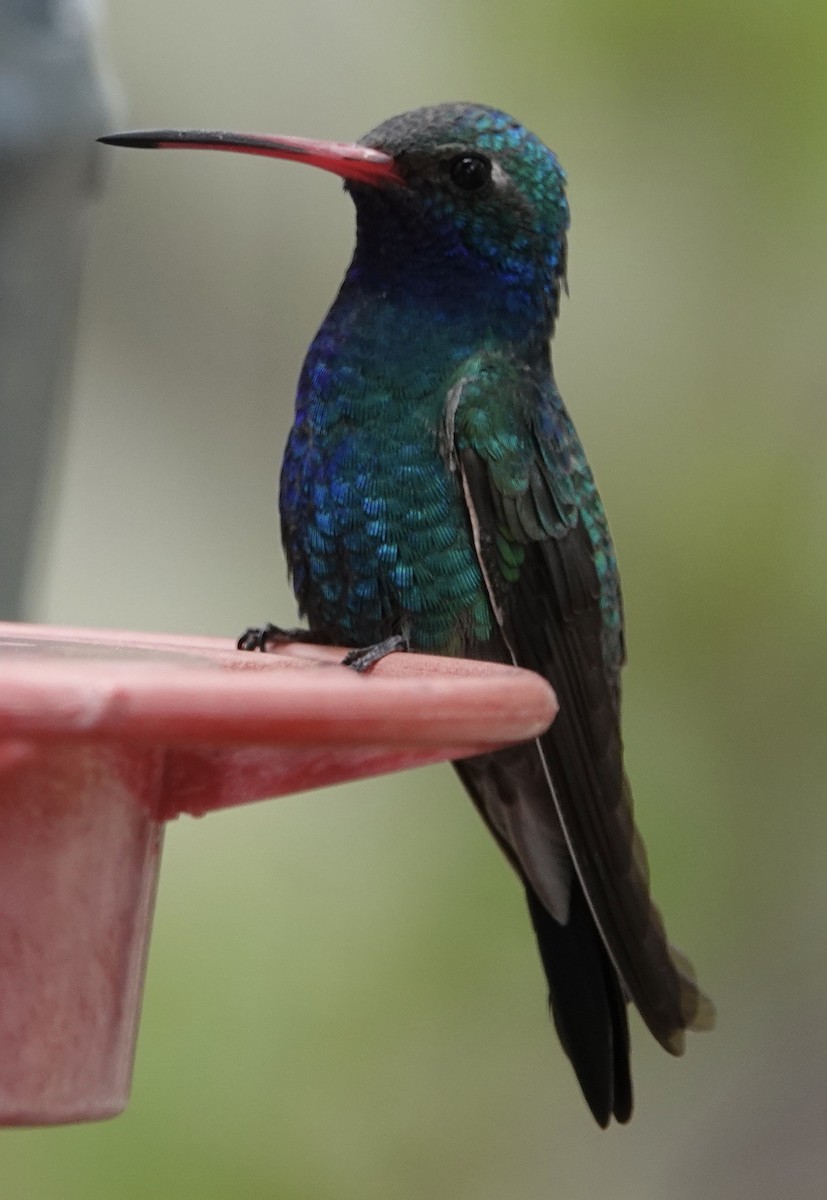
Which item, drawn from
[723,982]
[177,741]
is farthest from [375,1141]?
[177,741]

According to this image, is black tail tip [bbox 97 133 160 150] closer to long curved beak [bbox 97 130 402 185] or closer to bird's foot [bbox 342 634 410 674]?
long curved beak [bbox 97 130 402 185]

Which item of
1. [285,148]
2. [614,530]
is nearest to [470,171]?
[285,148]

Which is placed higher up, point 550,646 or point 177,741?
point 177,741

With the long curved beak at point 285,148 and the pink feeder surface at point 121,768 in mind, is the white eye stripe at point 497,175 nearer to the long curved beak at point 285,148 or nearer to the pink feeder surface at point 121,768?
the long curved beak at point 285,148

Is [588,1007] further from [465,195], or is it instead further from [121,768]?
[121,768]

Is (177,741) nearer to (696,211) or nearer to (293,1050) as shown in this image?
(293,1050)

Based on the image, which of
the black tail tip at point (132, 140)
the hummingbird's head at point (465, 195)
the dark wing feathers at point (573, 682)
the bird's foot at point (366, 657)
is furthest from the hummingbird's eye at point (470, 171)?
the bird's foot at point (366, 657)
